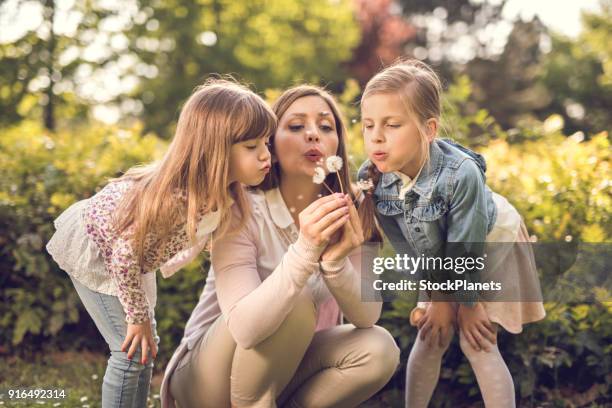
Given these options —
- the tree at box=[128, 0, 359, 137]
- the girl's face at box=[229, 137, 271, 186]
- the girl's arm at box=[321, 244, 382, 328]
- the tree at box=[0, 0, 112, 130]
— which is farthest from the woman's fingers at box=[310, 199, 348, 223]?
the tree at box=[128, 0, 359, 137]

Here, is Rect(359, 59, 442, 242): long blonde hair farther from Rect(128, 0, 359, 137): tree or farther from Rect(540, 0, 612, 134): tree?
Rect(540, 0, 612, 134): tree

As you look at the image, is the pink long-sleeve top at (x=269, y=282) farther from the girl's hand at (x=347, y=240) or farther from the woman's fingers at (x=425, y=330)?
the woman's fingers at (x=425, y=330)

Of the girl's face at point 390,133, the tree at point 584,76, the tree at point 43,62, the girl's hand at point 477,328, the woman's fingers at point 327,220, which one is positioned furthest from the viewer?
the tree at point 584,76

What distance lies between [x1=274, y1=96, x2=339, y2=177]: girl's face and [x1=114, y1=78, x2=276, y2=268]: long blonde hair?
0.52 ft

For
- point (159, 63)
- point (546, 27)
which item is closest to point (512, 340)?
point (159, 63)

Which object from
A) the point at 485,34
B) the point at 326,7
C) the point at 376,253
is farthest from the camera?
the point at 485,34

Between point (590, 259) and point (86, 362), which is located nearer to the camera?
point (590, 259)

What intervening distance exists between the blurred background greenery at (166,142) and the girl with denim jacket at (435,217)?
0.54 metres

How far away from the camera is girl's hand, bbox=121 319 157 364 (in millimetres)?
2387

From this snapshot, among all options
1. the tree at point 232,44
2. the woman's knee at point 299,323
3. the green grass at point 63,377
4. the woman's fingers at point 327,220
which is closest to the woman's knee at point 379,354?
the woman's knee at point 299,323

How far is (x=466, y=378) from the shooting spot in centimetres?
322

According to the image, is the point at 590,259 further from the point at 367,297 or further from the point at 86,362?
the point at 86,362

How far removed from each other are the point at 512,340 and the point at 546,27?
24126mm

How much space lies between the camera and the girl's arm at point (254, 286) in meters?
2.21
